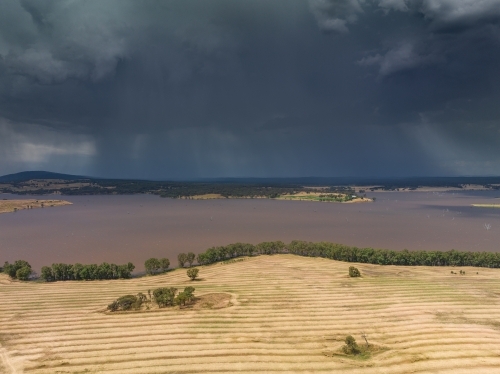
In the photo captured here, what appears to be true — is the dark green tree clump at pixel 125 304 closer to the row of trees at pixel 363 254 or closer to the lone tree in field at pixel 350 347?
the row of trees at pixel 363 254

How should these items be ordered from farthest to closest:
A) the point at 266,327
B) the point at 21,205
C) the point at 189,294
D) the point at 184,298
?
the point at 21,205
the point at 189,294
the point at 184,298
the point at 266,327

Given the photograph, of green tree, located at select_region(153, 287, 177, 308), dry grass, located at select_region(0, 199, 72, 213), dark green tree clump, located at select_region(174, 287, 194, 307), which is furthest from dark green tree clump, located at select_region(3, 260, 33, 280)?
dry grass, located at select_region(0, 199, 72, 213)

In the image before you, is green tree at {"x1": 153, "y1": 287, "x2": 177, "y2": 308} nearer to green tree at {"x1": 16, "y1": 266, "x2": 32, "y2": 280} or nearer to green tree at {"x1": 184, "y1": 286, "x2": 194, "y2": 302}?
green tree at {"x1": 184, "y1": 286, "x2": 194, "y2": 302}

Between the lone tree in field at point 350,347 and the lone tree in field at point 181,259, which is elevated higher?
the lone tree in field at point 181,259

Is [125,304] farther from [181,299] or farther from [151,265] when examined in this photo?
[151,265]

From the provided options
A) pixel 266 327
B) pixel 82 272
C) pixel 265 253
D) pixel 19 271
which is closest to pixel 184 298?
pixel 266 327

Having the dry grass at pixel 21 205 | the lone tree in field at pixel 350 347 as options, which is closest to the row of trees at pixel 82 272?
the lone tree in field at pixel 350 347

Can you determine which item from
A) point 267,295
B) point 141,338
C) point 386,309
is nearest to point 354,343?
point 386,309
